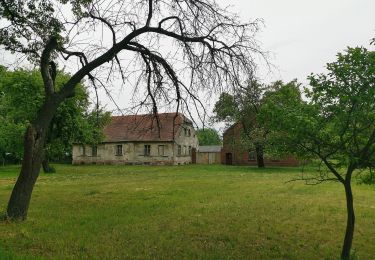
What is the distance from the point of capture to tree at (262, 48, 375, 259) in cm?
652

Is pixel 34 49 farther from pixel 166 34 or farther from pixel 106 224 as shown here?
pixel 106 224

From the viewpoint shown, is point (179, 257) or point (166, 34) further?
point (166, 34)

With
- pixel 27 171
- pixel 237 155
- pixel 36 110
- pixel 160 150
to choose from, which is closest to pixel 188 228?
pixel 27 171

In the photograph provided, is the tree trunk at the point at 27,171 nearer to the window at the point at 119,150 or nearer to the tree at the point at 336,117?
the tree at the point at 336,117

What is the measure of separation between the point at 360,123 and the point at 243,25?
439 cm

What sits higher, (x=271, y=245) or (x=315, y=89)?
(x=315, y=89)

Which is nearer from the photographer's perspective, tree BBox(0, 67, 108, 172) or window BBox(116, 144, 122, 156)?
tree BBox(0, 67, 108, 172)

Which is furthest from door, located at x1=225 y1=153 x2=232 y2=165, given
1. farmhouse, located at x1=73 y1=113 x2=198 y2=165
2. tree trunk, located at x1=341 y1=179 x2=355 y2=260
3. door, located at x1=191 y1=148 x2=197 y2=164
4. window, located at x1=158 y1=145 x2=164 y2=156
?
tree trunk, located at x1=341 y1=179 x2=355 y2=260

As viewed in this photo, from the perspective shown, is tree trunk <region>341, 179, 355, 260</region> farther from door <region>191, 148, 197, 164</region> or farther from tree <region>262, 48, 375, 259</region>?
door <region>191, 148, 197, 164</region>

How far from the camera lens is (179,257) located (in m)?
7.88

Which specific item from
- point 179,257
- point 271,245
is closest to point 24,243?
point 179,257

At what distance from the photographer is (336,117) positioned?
668 centimetres

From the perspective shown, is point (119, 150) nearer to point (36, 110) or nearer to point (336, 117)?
point (36, 110)

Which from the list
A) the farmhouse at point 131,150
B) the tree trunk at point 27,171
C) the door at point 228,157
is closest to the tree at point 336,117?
the tree trunk at point 27,171
